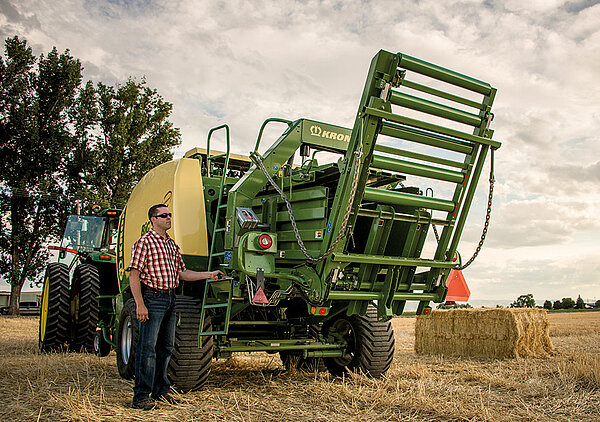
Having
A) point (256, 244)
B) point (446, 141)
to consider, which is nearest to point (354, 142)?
point (446, 141)

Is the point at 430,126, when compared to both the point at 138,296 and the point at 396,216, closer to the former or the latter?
the point at 396,216

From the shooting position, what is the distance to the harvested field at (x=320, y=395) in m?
4.33

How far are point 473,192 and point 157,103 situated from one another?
23515 mm

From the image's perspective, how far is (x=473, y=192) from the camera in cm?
554

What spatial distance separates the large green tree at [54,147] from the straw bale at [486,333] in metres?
17.0

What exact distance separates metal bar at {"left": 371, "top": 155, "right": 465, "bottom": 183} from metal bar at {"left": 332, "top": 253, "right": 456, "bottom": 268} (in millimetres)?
823

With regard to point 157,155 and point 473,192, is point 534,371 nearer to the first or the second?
point 473,192

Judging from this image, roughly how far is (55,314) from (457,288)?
244 inches

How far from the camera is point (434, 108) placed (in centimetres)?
511

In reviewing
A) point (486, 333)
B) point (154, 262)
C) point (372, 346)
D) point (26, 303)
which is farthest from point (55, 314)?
point (26, 303)

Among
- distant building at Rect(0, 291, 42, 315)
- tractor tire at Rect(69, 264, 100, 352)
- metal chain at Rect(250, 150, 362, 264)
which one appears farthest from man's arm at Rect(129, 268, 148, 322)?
distant building at Rect(0, 291, 42, 315)

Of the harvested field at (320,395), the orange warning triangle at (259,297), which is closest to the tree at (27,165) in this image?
the harvested field at (320,395)

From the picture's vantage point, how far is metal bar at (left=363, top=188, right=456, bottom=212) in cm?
505

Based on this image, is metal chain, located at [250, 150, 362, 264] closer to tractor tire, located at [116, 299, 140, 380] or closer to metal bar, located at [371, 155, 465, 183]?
metal bar, located at [371, 155, 465, 183]
